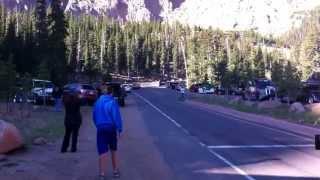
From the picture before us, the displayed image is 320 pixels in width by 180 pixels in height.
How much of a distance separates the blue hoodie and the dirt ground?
1.11m

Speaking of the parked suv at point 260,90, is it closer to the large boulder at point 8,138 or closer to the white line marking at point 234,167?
the white line marking at point 234,167

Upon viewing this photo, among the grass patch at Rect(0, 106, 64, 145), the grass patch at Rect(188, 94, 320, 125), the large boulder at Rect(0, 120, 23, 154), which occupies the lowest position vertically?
the grass patch at Rect(188, 94, 320, 125)

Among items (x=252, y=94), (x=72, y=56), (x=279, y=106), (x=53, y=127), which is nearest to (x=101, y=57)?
(x=72, y=56)

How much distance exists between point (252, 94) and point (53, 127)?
37.8 m

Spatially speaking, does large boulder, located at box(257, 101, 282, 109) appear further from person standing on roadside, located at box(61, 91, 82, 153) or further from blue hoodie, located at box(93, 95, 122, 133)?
blue hoodie, located at box(93, 95, 122, 133)

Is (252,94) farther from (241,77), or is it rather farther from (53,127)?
(53,127)

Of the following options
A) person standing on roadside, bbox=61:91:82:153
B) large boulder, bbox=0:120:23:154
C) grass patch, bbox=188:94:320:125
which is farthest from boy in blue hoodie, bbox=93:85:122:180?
grass patch, bbox=188:94:320:125

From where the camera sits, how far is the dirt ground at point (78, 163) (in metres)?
13.3

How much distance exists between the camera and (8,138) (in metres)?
16.4

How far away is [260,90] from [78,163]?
46602 millimetres

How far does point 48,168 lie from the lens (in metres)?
14.5

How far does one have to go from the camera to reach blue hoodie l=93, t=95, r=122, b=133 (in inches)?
510

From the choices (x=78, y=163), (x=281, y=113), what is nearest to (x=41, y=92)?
(x=281, y=113)

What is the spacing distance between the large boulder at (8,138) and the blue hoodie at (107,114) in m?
4.10
